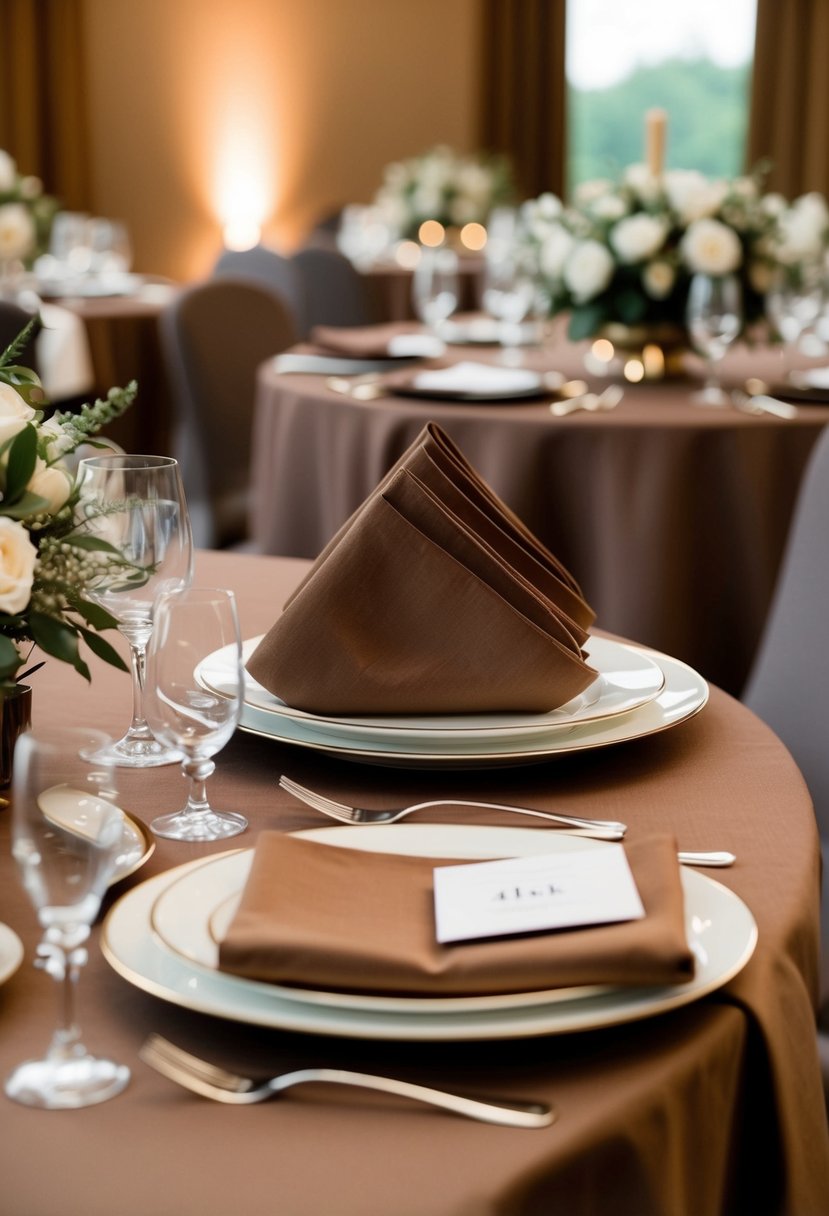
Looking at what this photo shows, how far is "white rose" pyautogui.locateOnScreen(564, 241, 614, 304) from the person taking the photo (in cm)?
316

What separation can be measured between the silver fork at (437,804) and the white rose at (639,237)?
229 cm

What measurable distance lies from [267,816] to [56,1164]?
389mm

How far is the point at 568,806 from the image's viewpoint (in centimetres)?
106

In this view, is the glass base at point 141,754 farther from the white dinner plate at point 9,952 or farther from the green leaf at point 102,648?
the white dinner plate at point 9,952

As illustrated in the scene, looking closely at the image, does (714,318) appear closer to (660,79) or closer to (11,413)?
(11,413)

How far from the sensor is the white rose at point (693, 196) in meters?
3.17

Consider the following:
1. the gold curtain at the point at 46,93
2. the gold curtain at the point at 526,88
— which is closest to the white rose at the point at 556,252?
the gold curtain at the point at 46,93

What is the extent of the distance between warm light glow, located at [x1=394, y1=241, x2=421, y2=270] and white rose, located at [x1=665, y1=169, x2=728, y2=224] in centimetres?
368

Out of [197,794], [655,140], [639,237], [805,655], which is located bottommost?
[805,655]

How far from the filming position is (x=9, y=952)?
0.83 meters

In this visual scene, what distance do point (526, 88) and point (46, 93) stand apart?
306 cm

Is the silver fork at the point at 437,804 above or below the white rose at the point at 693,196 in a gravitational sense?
below

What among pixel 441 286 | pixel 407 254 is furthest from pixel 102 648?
pixel 407 254

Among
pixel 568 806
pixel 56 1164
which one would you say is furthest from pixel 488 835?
pixel 56 1164
